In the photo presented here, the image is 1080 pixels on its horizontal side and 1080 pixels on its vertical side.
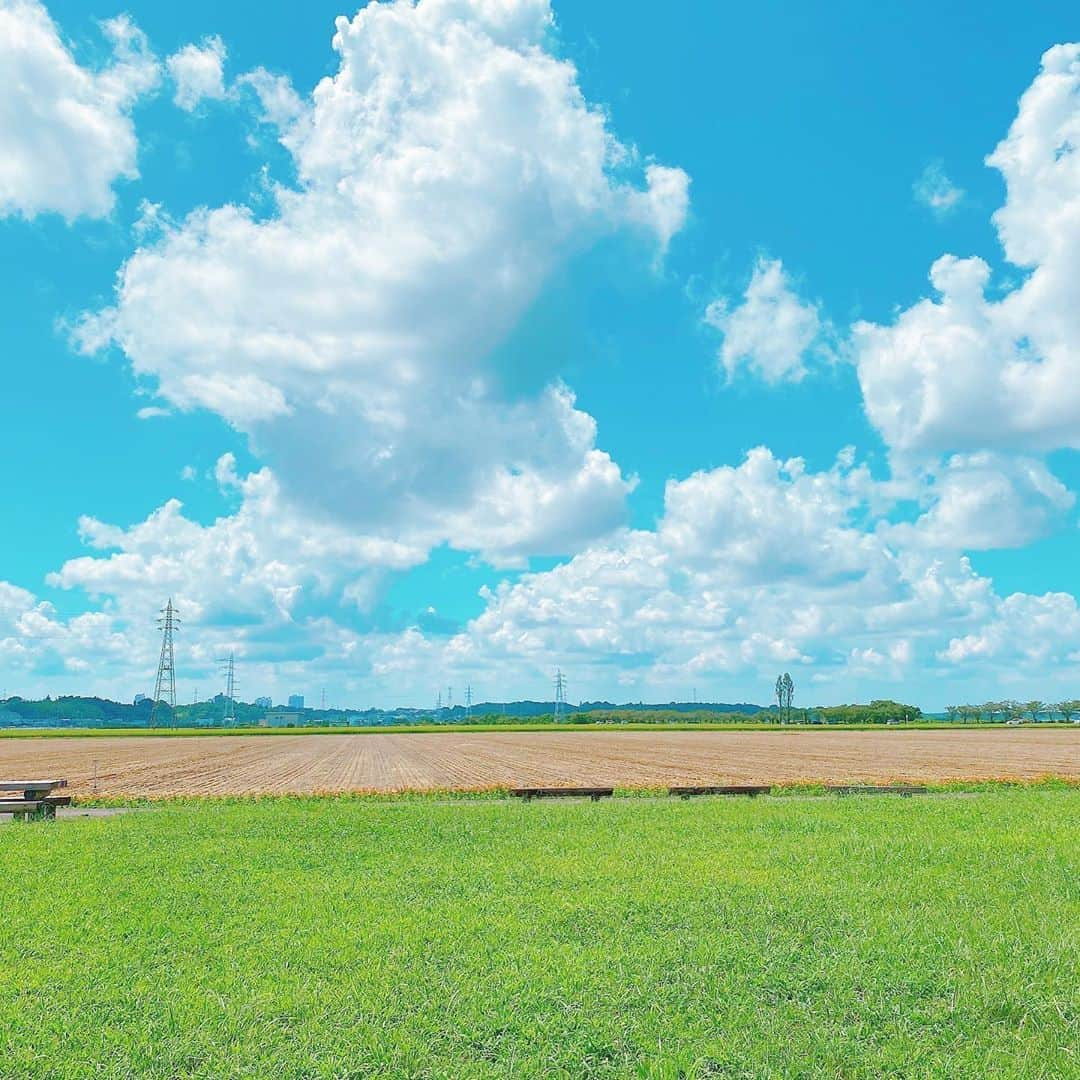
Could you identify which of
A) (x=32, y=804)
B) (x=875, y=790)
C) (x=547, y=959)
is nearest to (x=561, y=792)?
(x=875, y=790)

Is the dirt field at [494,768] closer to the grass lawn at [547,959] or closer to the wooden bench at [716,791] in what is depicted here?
the wooden bench at [716,791]

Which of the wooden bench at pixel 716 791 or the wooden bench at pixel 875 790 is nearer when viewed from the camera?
the wooden bench at pixel 716 791

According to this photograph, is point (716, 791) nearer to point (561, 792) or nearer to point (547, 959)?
point (561, 792)

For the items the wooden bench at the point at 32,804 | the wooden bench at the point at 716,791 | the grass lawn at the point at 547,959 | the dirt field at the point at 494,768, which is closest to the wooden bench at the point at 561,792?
the wooden bench at the point at 716,791

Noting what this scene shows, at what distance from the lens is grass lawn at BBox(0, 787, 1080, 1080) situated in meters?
7.38

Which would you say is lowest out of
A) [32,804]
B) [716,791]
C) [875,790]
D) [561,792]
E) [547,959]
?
[875,790]

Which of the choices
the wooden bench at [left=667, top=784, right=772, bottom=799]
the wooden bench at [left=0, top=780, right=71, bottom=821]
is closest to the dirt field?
the wooden bench at [left=667, top=784, right=772, bottom=799]

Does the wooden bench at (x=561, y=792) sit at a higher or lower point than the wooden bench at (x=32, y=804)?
lower

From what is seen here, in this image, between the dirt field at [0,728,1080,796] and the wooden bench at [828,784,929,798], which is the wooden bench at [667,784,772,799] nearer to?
the wooden bench at [828,784,929,798]

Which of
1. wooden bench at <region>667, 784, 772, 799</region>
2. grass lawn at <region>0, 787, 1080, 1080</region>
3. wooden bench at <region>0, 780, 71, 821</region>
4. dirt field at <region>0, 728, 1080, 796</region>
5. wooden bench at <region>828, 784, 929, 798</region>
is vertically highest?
grass lawn at <region>0, 787, 1080, 1080</region>

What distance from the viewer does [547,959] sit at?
958cm

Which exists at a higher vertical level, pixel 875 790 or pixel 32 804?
pixel 32 804

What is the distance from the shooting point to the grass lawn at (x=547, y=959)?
7.38 meters

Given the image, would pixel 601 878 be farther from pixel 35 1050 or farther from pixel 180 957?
pixel 35 1050
